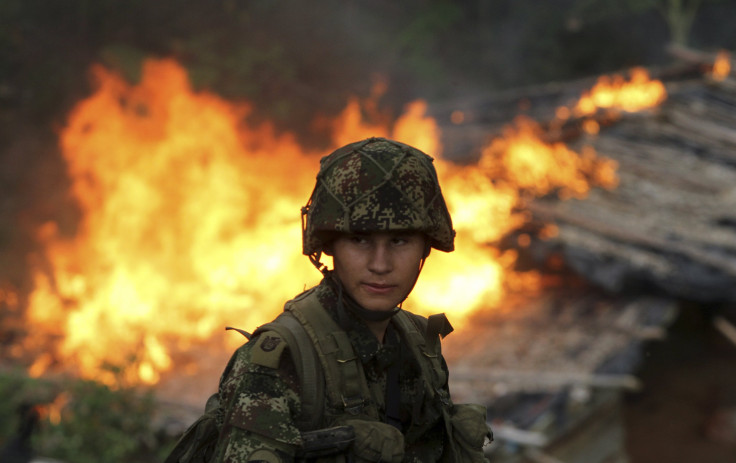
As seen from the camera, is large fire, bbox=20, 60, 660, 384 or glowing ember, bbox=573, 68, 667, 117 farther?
glowing ember, bbox=573, 68, 667, 117

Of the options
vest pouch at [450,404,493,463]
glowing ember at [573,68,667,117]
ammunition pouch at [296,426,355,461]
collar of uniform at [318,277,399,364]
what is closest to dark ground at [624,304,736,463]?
glowing ember at [573,68,667,117]

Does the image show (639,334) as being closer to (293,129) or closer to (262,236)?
(262,236)

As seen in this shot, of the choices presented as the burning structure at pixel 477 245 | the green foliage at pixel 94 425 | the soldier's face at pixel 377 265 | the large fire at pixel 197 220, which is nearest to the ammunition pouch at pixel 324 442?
the soldier's face at pixel 377 265

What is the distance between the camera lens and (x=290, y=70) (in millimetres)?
16453

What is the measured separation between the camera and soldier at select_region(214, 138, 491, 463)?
175 cm

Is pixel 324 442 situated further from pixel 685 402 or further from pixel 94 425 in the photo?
pixel 685 402

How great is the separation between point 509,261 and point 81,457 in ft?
18.2

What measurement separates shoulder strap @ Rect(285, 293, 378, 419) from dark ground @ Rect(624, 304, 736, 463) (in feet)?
27.7

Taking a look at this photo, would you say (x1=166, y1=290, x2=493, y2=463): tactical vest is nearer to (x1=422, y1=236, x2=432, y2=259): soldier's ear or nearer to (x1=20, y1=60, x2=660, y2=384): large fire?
(x1=422, y1=236, x2=432, y2=259): soldier's ear

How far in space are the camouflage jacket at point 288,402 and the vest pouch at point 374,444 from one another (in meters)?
0.15

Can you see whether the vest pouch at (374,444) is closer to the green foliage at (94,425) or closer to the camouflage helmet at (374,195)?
the camouflage helmet at (374,195)

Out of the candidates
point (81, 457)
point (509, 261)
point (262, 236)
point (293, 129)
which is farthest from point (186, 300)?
point (293, 129)

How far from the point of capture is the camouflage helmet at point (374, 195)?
1868 mm

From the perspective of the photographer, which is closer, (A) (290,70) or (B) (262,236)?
(B) (262,236)
